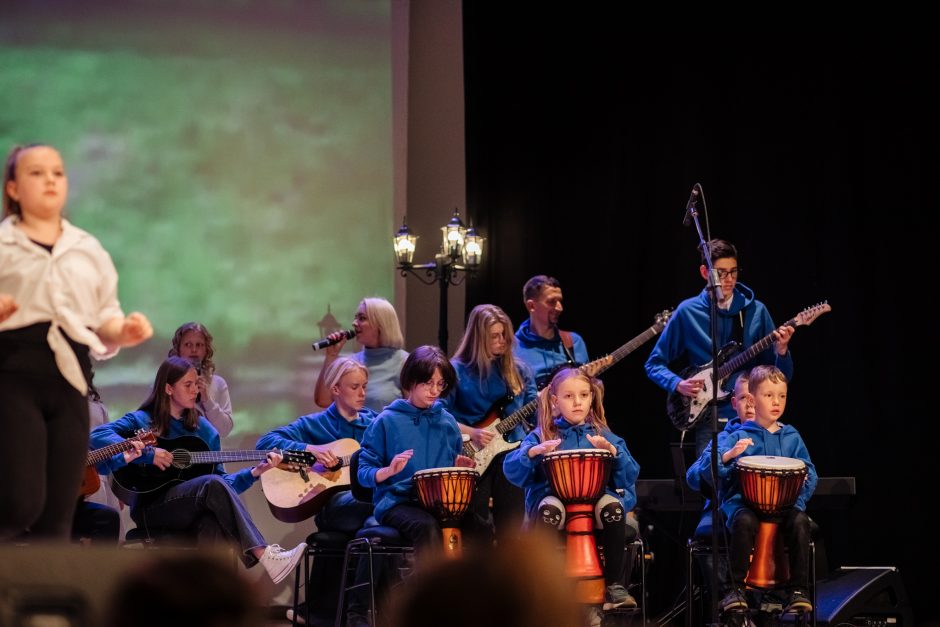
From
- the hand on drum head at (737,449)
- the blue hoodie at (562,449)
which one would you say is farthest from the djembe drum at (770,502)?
the blue hoodie at (562,449)

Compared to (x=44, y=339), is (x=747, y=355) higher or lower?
higher

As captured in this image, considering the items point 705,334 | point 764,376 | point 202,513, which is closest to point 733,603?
point 764,376

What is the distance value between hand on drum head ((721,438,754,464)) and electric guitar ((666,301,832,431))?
2.55 ft

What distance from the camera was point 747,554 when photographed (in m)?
5.31

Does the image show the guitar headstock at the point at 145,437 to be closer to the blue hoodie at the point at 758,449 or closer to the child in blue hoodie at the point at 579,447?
the child in blue hoodie at the point at 579,447

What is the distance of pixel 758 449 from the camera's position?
18.7ft

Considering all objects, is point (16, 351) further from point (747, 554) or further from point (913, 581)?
point (913, 581)

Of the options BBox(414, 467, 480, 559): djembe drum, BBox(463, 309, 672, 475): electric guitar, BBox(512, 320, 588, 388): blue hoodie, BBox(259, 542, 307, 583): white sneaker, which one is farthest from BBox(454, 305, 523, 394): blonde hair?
BBox(259, 542, 307, 583): white sneaker

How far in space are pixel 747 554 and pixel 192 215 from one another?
164 inches

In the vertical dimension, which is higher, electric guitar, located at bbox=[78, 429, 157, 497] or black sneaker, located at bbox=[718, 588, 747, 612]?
electric guitar, located at bbox=[78, 429, 157, 497]

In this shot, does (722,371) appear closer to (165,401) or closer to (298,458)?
(298,458)

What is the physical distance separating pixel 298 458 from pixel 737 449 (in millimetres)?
2199

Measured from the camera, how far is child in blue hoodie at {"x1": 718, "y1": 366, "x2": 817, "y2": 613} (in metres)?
5.18

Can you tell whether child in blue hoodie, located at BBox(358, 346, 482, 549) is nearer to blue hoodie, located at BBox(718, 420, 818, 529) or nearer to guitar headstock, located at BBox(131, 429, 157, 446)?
guitar headstock, located at BBox(131, 429, 157, 446)
